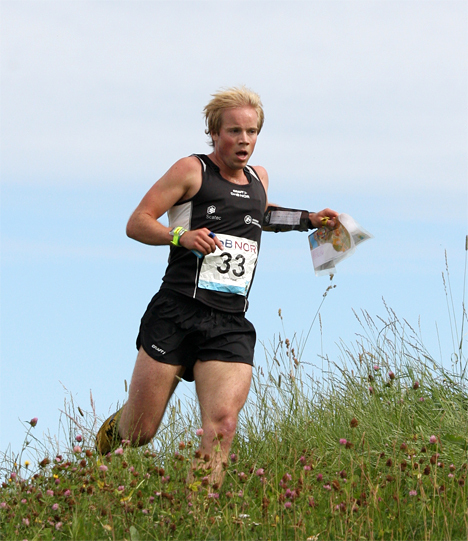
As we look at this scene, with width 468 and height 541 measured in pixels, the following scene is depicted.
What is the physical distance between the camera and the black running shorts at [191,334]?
5.65m

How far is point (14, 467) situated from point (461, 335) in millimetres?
4571

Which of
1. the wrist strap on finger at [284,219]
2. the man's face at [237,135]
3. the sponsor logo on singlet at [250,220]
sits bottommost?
the sponsor logo on singlet at [250,220]

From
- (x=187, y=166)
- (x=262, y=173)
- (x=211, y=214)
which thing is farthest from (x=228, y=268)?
(x=262, y=173)

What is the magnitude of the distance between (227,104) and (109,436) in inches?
119

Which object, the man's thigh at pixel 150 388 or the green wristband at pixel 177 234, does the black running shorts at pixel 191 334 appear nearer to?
the man's thigh at pixel 150 388

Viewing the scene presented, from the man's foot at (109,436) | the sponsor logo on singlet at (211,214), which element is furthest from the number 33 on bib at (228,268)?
the man's foot at (109,436)

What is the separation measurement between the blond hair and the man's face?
5 centimetres

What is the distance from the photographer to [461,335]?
773 centimetres

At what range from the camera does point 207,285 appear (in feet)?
18.6

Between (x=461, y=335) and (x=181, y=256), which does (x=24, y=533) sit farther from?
(x=461, y=335)

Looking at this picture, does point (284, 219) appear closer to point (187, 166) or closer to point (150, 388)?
point (187, 166)

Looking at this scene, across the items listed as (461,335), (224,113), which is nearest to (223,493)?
(224,113)

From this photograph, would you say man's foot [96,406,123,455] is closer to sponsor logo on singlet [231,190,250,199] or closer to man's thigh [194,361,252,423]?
man's thigh [194,361,252,423]

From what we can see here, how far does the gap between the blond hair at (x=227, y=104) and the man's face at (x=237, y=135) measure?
2.0 inches
